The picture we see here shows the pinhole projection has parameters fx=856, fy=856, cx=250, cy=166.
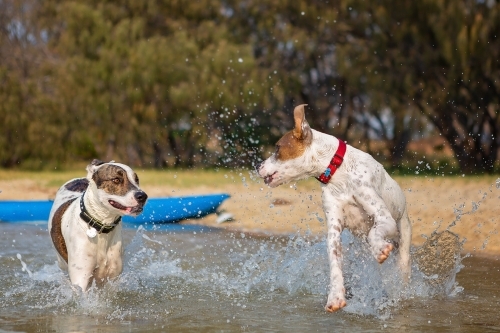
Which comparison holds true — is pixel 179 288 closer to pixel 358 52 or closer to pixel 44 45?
pixel 358 52

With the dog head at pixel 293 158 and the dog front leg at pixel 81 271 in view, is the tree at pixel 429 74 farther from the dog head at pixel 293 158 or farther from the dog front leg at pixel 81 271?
the dog front leg at pixel 81 271

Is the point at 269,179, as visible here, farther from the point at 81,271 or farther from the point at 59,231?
the point at 59,231

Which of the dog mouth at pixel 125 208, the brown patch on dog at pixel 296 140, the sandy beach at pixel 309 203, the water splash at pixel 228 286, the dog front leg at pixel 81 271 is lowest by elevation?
the sandy beach at pixel 309 203

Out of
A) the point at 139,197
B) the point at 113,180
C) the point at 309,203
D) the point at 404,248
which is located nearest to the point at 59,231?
the point at 113,180

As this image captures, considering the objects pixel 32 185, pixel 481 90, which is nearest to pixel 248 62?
pixel 481 90

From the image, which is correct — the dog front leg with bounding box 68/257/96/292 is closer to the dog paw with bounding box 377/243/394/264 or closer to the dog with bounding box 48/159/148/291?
the dog with bounding box 48/159/148/291

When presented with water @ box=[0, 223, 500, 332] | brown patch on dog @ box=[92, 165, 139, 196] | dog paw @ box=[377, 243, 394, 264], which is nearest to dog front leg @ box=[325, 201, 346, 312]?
water @ box=[0, 223, 500, 332]

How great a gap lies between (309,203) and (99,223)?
843cm

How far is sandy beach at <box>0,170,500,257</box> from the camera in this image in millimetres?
11453

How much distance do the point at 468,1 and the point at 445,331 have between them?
49.7 feet

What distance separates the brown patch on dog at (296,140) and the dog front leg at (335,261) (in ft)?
1.69

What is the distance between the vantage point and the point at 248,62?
25.1 meters

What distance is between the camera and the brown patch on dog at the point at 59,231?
23.0 ft

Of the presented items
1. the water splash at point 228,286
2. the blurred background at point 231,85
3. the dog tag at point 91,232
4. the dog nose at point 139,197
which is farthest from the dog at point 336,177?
the blurred background at point 231,85
